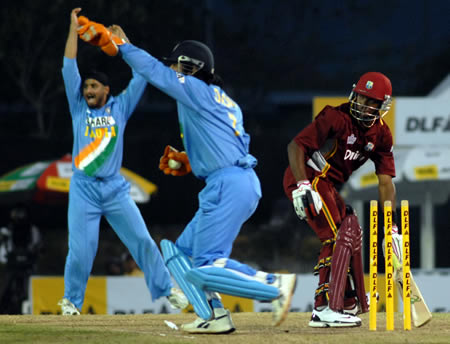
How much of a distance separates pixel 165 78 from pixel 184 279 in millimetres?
1237

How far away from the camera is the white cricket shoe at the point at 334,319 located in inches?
283

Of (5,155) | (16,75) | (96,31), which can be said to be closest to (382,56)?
(16,75)

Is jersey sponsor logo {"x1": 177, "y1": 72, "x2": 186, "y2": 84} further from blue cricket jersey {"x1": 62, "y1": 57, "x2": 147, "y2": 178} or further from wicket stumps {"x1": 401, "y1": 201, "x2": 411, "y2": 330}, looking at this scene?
blue cricket jersey {"x1": 62, "y1": 57, "x2": 147, "y2": 178}

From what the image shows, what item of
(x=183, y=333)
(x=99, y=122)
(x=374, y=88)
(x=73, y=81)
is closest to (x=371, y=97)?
(x=374, y=88)

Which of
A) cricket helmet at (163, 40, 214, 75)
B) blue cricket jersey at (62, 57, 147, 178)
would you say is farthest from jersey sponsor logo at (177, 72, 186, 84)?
blue cricket jersey at (62, 57, 147, 178)

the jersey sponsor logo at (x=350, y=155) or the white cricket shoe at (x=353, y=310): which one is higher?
the jersey sponsor logo at (x=350, y=155)

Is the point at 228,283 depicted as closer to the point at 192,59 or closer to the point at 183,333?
the point at 183,333

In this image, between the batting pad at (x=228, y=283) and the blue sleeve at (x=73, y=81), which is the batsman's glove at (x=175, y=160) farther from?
the blue sleeve at (x=73, y=81)

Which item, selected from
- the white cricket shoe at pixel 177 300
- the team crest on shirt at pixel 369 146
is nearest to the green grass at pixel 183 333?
the white cricket shoe at pixel 177 300

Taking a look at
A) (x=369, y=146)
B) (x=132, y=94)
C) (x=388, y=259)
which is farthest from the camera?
(x=132, y=94)

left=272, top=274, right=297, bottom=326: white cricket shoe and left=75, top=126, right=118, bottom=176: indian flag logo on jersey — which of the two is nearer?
left=272, top=274, right=297, bottom=326: white cricket shoe

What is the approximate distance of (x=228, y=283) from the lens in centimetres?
661

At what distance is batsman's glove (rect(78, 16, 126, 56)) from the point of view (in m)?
6.71

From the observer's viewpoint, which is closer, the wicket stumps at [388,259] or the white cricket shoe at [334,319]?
the wicket stumps at [388,259]
